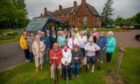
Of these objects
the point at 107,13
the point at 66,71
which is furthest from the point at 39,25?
the point at 107,13

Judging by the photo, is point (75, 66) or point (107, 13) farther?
point (107, 13)

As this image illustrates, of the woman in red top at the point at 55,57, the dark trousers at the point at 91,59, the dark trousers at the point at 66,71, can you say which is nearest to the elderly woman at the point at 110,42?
the dark trousers at the point at 91,59

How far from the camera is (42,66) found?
9.88m

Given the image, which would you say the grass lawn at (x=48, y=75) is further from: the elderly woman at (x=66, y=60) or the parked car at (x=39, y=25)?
the parked car at (x=39, y=25)

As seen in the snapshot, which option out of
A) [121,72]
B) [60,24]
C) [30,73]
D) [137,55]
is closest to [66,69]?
[30,73]

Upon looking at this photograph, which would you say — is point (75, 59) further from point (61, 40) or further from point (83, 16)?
point (83, 16)

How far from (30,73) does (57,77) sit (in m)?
1.70

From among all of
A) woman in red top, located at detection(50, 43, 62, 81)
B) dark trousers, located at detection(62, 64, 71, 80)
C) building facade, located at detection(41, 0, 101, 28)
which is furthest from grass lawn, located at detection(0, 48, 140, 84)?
building facade, located at detection(41, 0, 101, 28)

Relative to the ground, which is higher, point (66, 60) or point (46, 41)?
point (46, 41)

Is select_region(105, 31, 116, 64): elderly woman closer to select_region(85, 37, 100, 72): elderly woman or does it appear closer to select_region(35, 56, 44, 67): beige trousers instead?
select_region(85, 37, 100, 72): elderly woman

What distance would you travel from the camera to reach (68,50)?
8031mm

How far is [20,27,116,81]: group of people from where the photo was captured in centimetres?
796

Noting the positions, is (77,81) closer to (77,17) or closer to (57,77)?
(57,77)

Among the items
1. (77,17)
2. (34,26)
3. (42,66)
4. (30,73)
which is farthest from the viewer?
(77,17)
